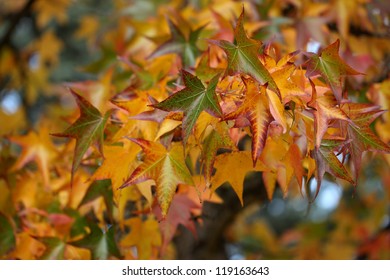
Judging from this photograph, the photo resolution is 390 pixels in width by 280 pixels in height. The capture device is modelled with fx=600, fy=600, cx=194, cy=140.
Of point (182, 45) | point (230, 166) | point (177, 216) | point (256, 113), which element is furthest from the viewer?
Result: point (182, 45)

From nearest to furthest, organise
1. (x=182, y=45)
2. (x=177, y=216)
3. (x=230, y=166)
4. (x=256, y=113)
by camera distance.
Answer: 1. (x=256, y=113)
2. (x=230, y=166)
3. (x=177, y=216)
4. (x=182, y=45)

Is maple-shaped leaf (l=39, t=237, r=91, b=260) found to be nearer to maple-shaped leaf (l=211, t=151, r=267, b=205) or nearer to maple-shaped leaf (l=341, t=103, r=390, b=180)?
maple-shaped leaf (l=211, t=151, r=267, b=205)

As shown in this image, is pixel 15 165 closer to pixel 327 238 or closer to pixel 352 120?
pixel 352 120

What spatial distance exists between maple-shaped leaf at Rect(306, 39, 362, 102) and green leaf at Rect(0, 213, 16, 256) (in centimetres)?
68

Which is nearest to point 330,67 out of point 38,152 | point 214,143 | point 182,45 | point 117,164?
point 214,143

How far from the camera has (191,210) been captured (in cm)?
115

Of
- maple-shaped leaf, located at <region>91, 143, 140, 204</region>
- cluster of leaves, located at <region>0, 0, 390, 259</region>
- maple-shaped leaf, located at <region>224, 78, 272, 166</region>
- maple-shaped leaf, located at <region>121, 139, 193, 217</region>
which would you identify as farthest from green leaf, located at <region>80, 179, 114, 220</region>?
maple-shaped leaf, located at <region>224, 78, 272, 166</region>

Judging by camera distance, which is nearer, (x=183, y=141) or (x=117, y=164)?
(x=183, y=141)

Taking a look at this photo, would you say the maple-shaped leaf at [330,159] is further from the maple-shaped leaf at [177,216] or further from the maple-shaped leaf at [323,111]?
the maple-shaped leaf at [177,216]

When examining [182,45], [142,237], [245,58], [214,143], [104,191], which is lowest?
[142,237]

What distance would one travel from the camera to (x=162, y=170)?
0.88 metres

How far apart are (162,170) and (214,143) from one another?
0.30 feet

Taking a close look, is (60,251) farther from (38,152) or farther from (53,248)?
(38,152)

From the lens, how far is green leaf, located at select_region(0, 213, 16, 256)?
1.16 m
